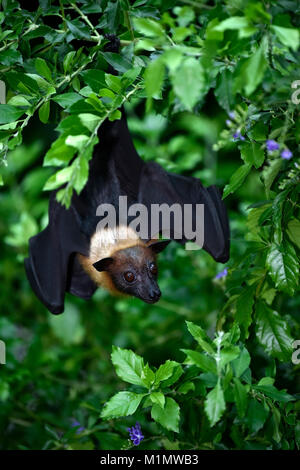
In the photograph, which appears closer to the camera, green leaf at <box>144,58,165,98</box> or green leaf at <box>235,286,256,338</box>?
green leaf at <box>144,58,165,98</box>

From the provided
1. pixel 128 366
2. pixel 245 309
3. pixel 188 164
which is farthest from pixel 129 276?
pixel 188 164

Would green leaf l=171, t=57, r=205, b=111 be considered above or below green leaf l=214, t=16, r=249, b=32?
below

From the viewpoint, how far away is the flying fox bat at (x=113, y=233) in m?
3.06

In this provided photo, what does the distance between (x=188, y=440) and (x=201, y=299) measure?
2253 millimetres

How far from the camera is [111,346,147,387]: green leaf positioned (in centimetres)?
231

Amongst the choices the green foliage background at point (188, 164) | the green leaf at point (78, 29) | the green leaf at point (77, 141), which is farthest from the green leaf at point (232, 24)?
the green leaf at point (78, 29)

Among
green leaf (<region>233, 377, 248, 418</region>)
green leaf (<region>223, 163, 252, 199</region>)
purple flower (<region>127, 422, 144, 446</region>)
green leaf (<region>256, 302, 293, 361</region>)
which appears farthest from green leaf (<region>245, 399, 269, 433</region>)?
green leaf (<region>223, 163, 252, 199</region>)

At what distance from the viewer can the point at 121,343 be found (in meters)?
5.46

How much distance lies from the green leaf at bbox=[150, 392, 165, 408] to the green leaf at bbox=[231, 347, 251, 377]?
308mm

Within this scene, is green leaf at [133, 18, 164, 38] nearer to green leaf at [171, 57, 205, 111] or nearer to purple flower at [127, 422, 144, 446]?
green leaf at [171, 57, 205, 111]

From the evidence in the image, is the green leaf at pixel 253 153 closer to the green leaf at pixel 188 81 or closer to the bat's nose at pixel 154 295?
the green leaf at pixel 188 81

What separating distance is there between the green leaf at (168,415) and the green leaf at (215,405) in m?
0.34

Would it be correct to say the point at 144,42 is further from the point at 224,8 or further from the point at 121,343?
the point at 121,343

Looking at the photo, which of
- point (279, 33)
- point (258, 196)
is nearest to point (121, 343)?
point (258, 196)
